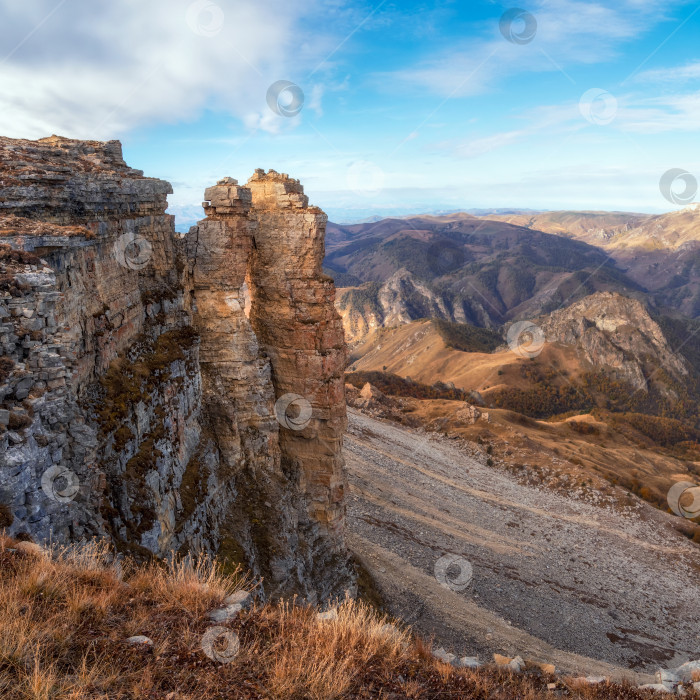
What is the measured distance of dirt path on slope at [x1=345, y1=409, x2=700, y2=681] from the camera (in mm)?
26203

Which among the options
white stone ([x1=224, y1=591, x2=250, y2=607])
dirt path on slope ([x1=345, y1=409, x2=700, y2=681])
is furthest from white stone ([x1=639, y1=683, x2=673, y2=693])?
dirt path on slope ([x1=345, y1=409, x2=700, y2=681])

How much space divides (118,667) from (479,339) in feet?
521

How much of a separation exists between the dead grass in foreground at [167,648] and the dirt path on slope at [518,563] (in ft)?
59.0

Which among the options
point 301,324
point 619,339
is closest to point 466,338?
point 619,339

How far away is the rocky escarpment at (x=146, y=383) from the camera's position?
8852 mm

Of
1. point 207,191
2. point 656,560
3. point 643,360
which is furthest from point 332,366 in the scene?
point 643,360

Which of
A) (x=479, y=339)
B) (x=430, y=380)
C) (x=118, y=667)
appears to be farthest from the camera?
(x=479, y=339)

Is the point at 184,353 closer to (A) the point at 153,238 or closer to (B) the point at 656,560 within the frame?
(A) the point at 153,238

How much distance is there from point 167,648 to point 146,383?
820 cm

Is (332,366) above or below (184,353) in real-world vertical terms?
below

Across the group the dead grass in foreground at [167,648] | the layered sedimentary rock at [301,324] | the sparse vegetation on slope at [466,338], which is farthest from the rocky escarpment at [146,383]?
the sparse vegetation on slope at [466,338]

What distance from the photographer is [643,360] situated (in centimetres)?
14500

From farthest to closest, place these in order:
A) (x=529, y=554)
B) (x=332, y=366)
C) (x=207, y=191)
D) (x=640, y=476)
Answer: (x=640, y=476) < (x=529, y=554) < (x=332, y=366) < (x=207, y=191)

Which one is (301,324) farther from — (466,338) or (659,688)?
(466,338)
